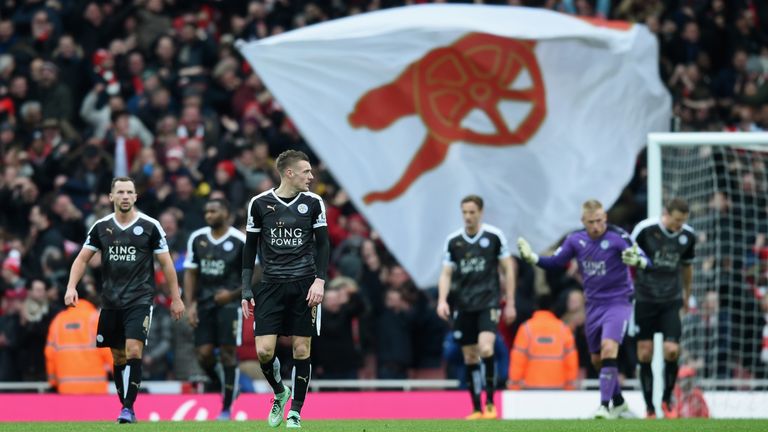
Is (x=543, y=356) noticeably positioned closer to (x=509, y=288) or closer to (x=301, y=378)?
(x=509, y=288)

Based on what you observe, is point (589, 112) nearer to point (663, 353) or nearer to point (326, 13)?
point (663, 353)

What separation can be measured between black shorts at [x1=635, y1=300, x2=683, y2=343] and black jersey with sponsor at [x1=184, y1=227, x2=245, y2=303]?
4.40 meters

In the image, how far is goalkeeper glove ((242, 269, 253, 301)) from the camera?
505 inches

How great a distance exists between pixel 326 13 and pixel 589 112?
6.86 m

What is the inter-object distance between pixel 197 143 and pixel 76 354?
4.58 m

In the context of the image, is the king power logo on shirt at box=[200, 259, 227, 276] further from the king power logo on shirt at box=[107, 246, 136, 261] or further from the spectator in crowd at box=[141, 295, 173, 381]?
the king power logo on shirt at box=[107, 246, 136, 261]

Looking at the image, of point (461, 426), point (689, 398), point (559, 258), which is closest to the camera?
point (461, 426)

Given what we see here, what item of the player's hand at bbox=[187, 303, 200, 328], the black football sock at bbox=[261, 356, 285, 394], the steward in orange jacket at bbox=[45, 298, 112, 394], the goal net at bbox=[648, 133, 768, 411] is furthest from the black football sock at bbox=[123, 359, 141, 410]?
the goal net at bbox=[648, 133, 768, 411]

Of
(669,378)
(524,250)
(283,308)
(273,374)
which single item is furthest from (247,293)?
(669,378)

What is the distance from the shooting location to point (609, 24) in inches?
784

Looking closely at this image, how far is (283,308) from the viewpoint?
12.9m

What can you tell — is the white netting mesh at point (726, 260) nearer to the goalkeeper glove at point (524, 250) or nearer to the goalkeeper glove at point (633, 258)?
the goalkeeper glove at point (633, 258)

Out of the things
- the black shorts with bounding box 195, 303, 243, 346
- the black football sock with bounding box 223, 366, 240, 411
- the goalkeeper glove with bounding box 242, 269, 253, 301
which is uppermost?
the goalkeeper glove with bounding box 242, 269, 253, 301

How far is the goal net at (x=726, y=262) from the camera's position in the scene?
1948 cm
